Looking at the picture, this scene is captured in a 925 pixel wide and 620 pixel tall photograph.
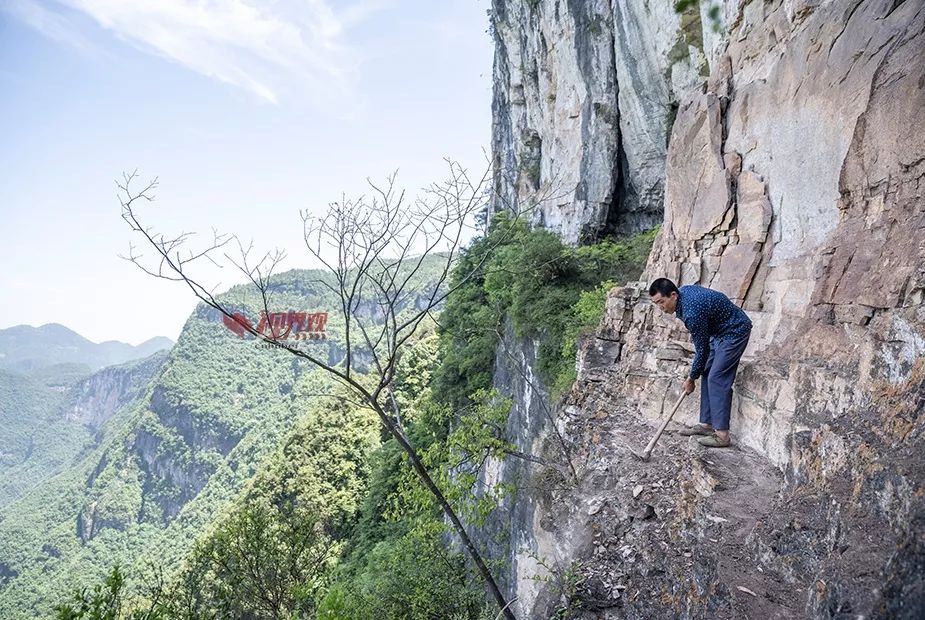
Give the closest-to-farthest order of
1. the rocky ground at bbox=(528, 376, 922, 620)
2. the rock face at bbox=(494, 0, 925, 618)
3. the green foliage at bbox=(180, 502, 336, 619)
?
the rocky ground at bbox=(528, 376, 922, 620), the rock face at bbox=(494, 0, 925, 618), the green foliage at bbox=(180, 502, 336, 619)

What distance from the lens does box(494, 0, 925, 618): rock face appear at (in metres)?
2.34

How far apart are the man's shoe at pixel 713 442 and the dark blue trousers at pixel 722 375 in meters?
0.09

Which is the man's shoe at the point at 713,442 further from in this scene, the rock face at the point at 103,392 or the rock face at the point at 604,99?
the rock face at the point at 103,392

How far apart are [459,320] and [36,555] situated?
87.7 metres

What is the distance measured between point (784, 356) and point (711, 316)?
2.27ft

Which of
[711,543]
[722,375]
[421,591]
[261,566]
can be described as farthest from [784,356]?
[261,566]

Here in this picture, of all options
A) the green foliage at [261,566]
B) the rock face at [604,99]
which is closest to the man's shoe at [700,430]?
the green foliage at [261,566]

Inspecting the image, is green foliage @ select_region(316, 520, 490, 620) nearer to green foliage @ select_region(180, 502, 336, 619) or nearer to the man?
green foliage @ select_region(180, 502, 336, 619)

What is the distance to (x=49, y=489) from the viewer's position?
305ft

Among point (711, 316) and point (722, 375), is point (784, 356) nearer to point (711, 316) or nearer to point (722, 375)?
point (722, 375)

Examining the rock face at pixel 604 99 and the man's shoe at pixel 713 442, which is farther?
the rock face at pixel 604 99

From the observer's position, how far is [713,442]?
13.4 feet

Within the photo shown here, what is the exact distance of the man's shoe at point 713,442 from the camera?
4042 mm

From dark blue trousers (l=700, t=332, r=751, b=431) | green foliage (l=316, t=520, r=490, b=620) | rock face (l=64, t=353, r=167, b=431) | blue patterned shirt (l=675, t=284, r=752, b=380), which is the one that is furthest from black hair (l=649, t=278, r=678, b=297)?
rock face (l=64, t=353, r=167, b=431)
